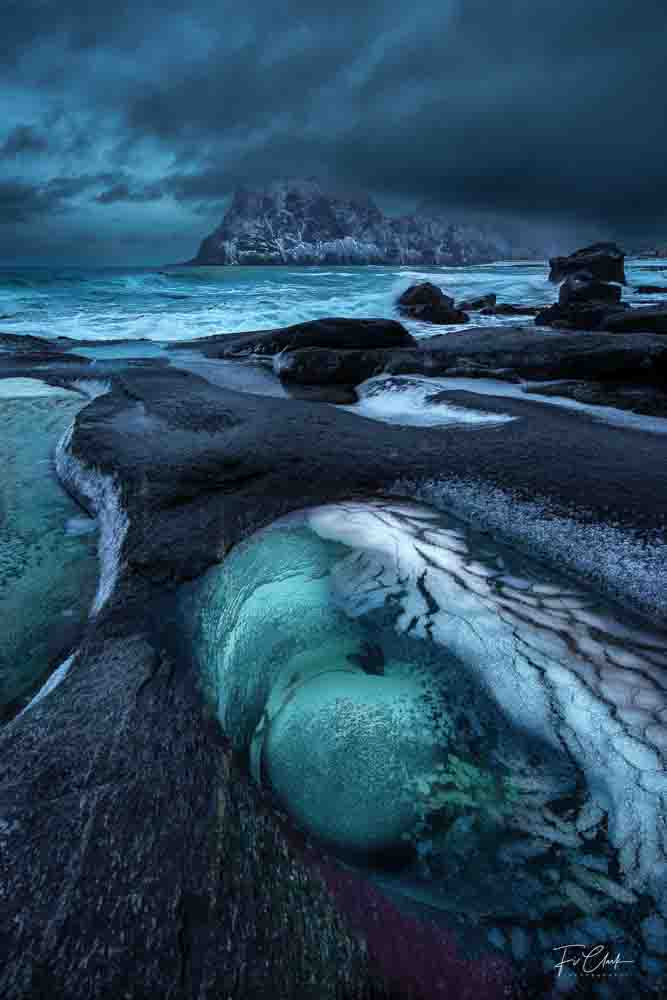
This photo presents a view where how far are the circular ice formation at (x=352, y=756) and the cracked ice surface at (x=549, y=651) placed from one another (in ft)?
0.84

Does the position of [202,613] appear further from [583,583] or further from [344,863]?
[583,583]

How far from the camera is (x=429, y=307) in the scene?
12.5m

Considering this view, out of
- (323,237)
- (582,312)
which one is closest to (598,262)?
(582,312)

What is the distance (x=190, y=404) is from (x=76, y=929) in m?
3.38

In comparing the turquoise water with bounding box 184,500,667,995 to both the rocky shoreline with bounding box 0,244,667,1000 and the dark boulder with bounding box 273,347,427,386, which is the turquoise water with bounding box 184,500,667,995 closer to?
the rocky shoreline with bounding box 0,244,667,1000

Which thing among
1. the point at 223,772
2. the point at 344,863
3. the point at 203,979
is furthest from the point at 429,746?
the point at 203,979

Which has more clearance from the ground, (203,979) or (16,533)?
(203,979)

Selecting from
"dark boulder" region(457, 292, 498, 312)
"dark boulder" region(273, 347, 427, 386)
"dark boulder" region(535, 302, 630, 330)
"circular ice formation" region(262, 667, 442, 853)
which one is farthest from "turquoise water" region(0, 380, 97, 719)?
"dark boulder" region(457, 292, 498, 312)

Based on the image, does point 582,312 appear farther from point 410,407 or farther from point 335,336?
point 410,407

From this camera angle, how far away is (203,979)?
73cm

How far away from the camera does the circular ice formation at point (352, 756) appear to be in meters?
1.12

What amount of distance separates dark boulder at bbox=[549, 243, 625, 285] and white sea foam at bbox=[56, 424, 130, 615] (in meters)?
21.2

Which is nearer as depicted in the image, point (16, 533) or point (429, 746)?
point (429, 746)

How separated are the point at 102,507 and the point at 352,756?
78.2 inches
